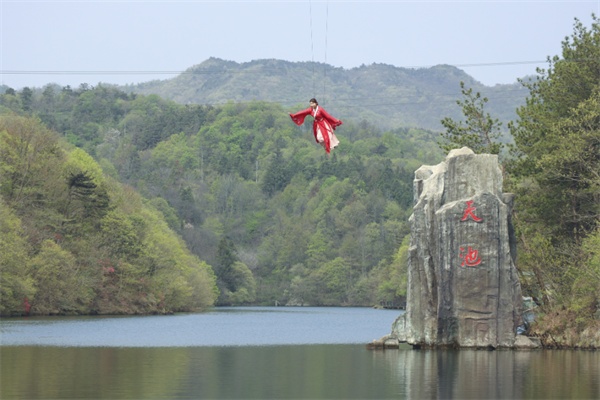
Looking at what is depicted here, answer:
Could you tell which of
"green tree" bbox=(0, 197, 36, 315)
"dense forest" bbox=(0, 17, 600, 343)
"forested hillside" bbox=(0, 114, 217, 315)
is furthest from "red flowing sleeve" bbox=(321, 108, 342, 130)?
"forested hillside" bbox=(0, 114, 217, 315)

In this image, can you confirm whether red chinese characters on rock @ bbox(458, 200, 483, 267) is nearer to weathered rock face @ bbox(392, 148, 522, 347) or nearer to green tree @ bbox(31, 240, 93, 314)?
weathered rock face @ bbox(392, 148, 522, 347)

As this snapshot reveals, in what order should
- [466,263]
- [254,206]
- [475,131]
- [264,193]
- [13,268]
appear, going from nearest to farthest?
[466,263] → [475,131] → [13,268] → [254,206] → [264,193]

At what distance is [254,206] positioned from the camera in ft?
556

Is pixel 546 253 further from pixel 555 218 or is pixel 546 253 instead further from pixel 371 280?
pixel 371 280

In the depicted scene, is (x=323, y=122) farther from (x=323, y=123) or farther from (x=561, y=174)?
(x=561, y=174)

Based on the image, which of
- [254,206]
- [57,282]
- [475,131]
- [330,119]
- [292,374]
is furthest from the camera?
[254,206]

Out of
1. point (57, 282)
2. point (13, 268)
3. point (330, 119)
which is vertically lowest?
point (57, 282)

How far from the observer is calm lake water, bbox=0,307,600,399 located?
29.8 metres

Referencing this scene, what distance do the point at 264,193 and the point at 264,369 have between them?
13779 centimetres

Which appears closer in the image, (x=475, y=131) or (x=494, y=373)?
(x=494, y=373)

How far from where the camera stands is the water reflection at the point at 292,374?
29.7m

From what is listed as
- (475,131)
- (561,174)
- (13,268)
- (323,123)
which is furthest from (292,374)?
(13,268)

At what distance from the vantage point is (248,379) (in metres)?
33.6

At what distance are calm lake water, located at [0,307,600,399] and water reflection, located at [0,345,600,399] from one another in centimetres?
3
